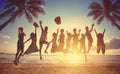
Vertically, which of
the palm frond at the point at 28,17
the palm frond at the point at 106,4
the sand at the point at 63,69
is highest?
the palm frond at the point at 106,4

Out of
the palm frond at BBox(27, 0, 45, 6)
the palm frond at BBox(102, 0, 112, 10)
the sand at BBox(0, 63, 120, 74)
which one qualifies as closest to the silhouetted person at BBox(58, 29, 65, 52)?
the palm frond at BBox(27, 0, 45, 6)

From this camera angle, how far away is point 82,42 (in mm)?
16938

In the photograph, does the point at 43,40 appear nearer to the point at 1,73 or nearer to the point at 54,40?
the point at 54,40

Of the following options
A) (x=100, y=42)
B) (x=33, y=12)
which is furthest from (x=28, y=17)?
(x=100, y=42)

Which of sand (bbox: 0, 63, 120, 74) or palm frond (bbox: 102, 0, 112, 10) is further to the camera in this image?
sand (bbox: 0, 63, 120, 74)

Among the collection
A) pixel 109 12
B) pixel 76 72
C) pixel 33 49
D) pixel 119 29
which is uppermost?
pixel 109 12

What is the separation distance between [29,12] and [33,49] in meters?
6.00

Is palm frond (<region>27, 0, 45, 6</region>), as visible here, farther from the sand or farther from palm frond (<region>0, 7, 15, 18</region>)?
the sand

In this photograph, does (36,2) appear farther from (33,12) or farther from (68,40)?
(68,40)

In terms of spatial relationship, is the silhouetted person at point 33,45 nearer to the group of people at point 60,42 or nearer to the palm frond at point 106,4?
the group of people at point 60,42

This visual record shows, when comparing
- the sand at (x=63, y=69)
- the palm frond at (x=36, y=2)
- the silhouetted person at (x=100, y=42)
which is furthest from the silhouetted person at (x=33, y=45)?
the sand at (x=63, y=69)

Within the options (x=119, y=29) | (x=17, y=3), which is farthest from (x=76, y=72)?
(x=17, y=3)

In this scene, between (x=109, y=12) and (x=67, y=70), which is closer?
(x=109, y=12)

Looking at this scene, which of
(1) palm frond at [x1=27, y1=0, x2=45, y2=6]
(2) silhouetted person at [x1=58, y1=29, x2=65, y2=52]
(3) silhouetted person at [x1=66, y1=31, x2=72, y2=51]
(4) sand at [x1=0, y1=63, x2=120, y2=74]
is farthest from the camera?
(4) sand at [x1=0, y1=63, x2=120, y2=74]
